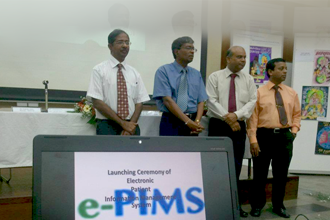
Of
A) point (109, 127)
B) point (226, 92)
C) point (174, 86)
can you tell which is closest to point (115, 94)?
point (109, 127)

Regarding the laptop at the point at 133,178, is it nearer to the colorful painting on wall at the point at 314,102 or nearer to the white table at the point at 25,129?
the white table at the point at 25,129

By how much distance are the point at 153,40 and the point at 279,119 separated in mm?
1860

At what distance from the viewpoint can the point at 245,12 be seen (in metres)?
3.65

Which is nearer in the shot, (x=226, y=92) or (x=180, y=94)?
(x=180, y=94)

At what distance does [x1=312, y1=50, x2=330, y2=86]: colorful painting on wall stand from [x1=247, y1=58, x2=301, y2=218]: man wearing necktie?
1.94 metres

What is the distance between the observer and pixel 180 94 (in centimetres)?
200

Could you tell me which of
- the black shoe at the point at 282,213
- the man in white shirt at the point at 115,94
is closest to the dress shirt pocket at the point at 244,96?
the man in white shirt at the point at 115,94

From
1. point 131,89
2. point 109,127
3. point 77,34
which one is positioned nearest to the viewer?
point 109,127

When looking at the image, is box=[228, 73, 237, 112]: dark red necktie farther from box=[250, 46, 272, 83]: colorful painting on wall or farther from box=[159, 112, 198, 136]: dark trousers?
box=[250, 46, 272, 83]: colorful painting on wall

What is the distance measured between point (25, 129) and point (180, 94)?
107 cm

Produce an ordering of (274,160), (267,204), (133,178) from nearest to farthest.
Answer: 1. (133,178)
2. (274,160)
3. (267,204)

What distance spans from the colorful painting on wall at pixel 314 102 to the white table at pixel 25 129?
3073 mm

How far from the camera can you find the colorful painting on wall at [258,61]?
376cm

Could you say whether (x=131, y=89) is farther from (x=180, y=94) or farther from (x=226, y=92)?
(x=226, y=92)
